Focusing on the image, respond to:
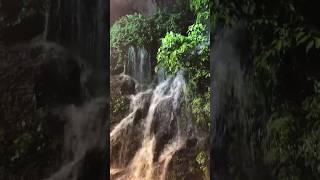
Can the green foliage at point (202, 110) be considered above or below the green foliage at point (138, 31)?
below

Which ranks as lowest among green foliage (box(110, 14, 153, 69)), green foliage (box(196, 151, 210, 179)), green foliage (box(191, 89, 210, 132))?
green foliage (box(196, 151, 210, 179))

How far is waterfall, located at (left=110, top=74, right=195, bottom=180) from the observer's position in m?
8.38

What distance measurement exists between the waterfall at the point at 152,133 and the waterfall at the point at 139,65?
0.32 metres

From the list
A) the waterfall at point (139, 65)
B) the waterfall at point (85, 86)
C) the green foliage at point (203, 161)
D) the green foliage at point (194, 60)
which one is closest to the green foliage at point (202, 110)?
the green foliage at point (194, 60)

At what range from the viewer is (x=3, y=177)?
227 centimetres

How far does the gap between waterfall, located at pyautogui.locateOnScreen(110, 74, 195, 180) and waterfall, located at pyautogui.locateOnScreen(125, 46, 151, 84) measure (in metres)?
0.32

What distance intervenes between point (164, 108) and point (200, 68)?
3.75ft

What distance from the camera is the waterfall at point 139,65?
8898mm

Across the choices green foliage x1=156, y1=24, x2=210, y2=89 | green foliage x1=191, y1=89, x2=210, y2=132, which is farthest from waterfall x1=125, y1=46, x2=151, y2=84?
green foliage x1=191, y1=89, x2=210, y2=132

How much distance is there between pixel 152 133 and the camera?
859 cm

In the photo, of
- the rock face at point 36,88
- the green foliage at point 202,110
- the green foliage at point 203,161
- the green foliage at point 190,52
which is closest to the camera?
the rock face at point 36,88

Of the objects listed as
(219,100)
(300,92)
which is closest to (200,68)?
(219,100)

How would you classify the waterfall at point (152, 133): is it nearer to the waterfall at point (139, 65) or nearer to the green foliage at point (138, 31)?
the waterfall at point (139, 65)

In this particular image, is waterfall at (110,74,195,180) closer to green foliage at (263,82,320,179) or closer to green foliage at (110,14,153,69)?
green foliage at (110,14,153,69)
